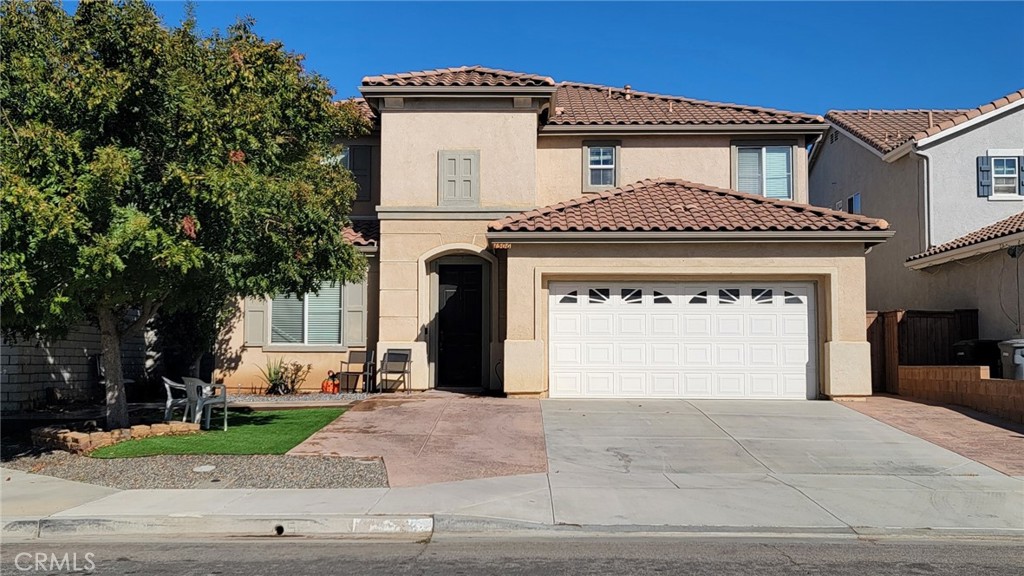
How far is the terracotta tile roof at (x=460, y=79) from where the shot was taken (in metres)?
17.2

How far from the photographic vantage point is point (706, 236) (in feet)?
49.8

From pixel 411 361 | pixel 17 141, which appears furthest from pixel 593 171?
pixel 17 141

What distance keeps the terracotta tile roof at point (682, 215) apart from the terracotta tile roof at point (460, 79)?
2.88 m

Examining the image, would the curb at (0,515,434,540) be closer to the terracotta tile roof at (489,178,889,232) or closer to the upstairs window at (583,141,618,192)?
the terracotta tile roof at (489,178,889,232)

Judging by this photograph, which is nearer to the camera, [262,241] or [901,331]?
[262,241]

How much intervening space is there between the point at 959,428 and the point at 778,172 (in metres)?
8.01

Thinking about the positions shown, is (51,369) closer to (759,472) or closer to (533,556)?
(533,556)

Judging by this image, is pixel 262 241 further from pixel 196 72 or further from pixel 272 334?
pixel 272 334

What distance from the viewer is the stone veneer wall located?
13.3m

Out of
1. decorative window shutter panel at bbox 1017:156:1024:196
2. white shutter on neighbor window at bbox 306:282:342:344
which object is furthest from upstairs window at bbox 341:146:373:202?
decorative window shutter panel at bbox 1017:156:1024:196

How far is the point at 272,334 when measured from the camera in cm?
1773

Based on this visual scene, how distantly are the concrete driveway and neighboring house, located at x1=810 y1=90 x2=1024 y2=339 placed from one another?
5745 mm

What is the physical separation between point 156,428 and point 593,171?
11.3 m

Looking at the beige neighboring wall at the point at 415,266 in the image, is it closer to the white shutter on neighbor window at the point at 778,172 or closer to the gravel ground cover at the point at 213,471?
the gravel ground cover at the point at 213,471
